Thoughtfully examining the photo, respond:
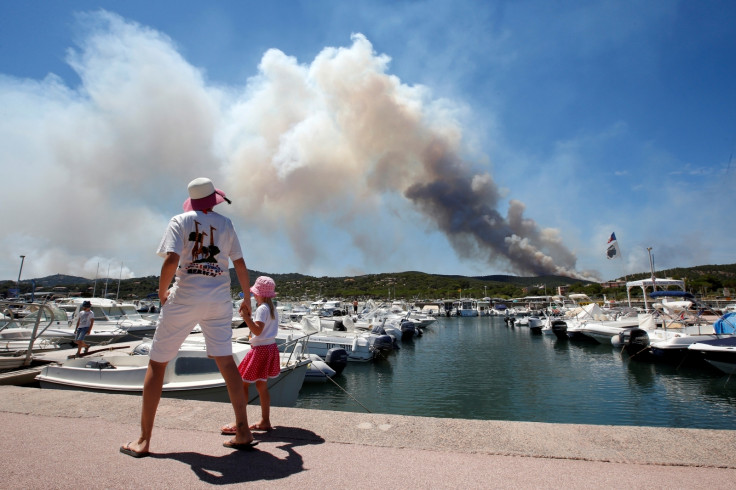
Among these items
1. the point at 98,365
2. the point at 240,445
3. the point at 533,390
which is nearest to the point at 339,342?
the point at 533,390

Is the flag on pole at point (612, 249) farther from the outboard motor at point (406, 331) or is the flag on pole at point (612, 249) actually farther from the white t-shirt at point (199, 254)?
the white t-shirt at point (199, 254)

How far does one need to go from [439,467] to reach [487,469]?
0.37m

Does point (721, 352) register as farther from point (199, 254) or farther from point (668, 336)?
point (199, 254)

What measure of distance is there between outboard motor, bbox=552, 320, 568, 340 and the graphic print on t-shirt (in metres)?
46.5

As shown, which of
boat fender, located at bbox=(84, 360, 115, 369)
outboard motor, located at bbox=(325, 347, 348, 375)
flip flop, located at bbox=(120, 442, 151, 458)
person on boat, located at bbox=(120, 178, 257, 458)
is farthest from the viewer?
outboard motor, located at bbox=(325, 347, 348, 375)

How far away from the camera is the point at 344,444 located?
3744 millimetres

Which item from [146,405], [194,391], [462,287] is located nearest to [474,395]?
[194,391]

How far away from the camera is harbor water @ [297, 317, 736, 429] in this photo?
14384mm

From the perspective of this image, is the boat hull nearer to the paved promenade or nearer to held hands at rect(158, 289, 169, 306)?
the paved promenade

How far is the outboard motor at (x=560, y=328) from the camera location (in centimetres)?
4373

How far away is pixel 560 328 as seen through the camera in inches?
1734

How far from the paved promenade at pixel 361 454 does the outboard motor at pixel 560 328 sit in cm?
4423

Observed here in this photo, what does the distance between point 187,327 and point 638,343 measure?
1220 inches

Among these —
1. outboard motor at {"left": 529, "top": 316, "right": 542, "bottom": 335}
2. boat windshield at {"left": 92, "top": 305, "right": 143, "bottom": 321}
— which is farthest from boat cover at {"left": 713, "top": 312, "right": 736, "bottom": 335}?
boat windshield at {"left": 92, "top": 305, "right": 143, "bottom": 321}
